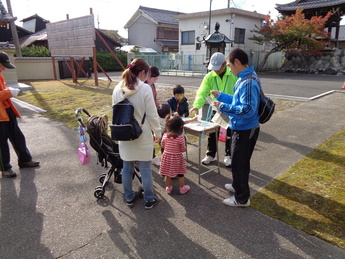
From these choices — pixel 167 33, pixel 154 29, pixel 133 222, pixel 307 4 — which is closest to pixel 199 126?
pixel 133 222

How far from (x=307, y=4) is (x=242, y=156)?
86.7ft

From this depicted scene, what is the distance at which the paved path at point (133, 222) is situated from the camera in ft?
8.12

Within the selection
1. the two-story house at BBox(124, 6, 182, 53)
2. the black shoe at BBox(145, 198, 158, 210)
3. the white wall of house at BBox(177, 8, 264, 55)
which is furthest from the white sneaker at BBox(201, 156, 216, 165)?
the two-story house at BBox(124, 6, 182, 53)

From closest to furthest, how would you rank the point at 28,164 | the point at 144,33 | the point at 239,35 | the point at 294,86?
the point at 28,164 → the point at 294,86 → the point at 239,35 → the point at 144,33

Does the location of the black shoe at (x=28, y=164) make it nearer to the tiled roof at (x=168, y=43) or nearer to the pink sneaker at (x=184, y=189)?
the pink sneaker at (x=184, y=189)

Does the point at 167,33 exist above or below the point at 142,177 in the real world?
above

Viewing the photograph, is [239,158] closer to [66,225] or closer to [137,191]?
[137,191]

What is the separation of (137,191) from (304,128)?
4.90 m

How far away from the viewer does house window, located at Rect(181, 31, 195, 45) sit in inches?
1020

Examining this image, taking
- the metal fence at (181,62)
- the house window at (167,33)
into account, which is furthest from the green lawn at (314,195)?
the house window at (167,33)

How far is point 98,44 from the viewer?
104ft

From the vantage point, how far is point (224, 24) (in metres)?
23.6

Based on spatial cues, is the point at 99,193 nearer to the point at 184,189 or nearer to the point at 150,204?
the point at 150,204

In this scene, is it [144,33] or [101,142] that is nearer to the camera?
[101,142]
